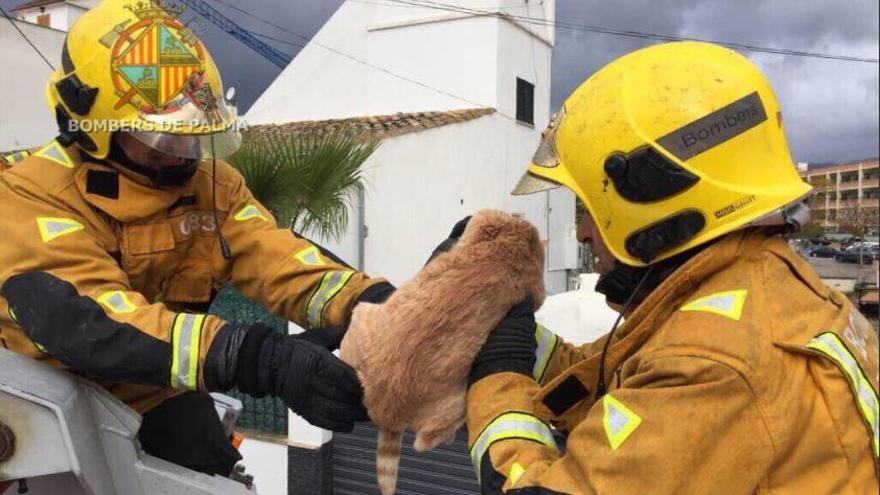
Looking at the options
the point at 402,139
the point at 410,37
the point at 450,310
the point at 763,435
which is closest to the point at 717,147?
the point at 763,435

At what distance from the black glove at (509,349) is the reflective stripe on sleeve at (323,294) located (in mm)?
782

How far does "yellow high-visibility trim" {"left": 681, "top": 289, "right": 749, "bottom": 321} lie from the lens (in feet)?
4.64

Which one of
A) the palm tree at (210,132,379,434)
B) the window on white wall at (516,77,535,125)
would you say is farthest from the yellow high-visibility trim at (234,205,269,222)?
the window on white wall at (516,77,535,125)

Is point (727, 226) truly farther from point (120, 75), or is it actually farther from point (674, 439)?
point (120, 75)

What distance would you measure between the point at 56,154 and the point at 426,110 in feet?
30.3

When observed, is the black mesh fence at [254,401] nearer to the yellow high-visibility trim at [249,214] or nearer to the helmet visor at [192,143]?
the yellow high-visibility trim at [249,214]

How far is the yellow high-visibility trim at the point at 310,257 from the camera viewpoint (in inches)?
97.9

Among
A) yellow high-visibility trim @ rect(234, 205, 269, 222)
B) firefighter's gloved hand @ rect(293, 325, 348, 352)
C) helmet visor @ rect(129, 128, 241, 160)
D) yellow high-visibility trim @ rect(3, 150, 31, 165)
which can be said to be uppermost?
helmet visor @ rect(129, 128, 241, 160)

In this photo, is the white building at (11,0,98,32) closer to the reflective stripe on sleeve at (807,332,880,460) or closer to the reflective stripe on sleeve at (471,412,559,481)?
the reflective stripe on sleeve at (471,412,559,481)

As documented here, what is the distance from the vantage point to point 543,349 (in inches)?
87.6

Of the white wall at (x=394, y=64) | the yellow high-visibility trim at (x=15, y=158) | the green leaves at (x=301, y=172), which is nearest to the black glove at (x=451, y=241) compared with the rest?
the yellow high-visibility trim at (x=15, y=158)

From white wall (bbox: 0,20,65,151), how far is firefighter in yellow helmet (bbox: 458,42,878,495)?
9093 mm

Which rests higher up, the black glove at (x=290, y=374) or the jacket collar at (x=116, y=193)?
the jacket collar at (x=116, y=193)

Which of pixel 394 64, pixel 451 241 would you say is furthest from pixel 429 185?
pixel 451 241
